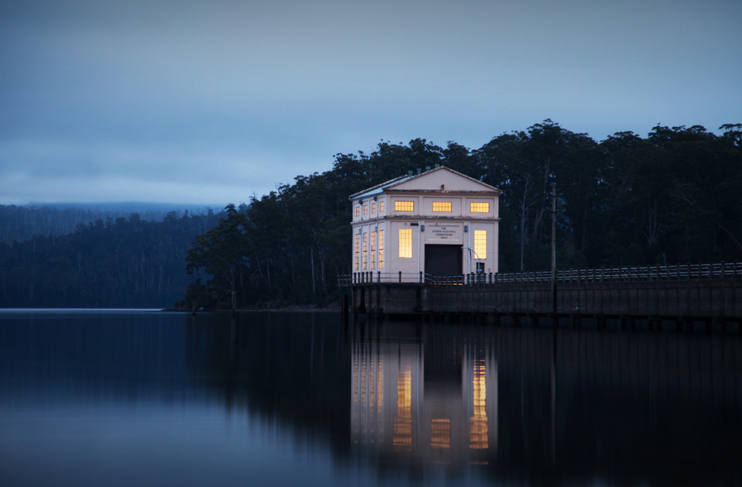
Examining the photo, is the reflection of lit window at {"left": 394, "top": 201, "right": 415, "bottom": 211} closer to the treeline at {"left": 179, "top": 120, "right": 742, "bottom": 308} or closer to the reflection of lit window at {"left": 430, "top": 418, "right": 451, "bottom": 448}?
the treeline at {"left": 179, "top": 120, "right": 742, "bottom": 308}

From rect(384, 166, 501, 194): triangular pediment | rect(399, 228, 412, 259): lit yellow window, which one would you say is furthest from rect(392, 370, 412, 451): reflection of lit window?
rect(384, 166, 501, 194): triangular pediment

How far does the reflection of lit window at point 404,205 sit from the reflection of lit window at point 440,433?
55810mm

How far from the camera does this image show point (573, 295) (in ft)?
175

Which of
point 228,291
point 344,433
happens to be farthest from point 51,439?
point 228,291

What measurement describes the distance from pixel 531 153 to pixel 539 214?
8674mm

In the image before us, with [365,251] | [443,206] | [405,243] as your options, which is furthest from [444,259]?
[365,251]

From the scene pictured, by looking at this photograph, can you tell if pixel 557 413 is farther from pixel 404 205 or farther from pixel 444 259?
pixel 444 259

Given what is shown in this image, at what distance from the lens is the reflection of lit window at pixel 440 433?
1290cm

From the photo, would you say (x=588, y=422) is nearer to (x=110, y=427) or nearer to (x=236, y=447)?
(x=236, y=447)

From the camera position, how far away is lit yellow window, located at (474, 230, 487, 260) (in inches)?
2810

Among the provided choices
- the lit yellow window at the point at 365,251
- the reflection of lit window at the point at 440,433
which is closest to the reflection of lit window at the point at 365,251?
the lit yellow window at the point at 365,251

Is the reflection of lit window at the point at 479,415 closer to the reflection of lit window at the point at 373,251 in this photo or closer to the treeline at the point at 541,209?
the reflection of lit window at the point at 373,251

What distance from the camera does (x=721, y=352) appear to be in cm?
2989

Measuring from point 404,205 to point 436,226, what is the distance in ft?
9.78
